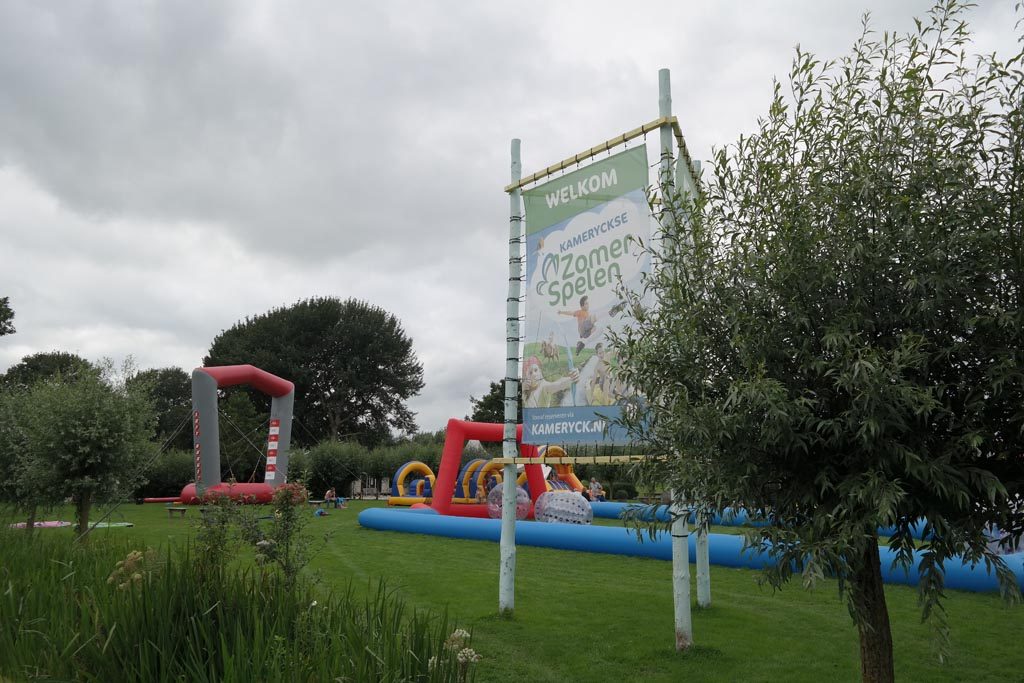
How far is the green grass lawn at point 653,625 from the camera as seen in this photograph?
7375 millimetres

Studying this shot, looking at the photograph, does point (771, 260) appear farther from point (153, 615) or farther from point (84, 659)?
point (84, 659)

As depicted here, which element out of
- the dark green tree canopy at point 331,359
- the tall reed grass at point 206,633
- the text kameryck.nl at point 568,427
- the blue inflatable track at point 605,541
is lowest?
the blue inflatable track at point 605,541

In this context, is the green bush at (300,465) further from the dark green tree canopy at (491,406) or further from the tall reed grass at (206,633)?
the dark green tree canopy at (491,406)

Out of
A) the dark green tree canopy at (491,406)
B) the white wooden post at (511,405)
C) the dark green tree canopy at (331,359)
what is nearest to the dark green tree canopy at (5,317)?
the dark green tree canopy at (331,359)

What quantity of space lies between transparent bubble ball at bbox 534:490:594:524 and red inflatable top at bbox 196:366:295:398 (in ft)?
37.9

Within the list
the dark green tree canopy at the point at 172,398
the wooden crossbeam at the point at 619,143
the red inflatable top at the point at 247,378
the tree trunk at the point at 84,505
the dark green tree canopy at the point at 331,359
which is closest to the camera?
the wooden crossbeam at the point at 619,143

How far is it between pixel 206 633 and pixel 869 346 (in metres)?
4.00

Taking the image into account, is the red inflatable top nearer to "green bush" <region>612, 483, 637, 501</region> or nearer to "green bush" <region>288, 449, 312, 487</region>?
"green bush" <region>612, 483, 637, 501</region>

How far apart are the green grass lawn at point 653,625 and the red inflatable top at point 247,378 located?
13.5m

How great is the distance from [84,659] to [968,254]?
5586mm

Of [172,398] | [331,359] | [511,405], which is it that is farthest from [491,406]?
[511,405]

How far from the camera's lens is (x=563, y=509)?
797 inches

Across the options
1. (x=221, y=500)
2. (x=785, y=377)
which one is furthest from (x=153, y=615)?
(x=785, y=377)

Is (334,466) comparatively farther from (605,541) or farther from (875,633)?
(875,633)
